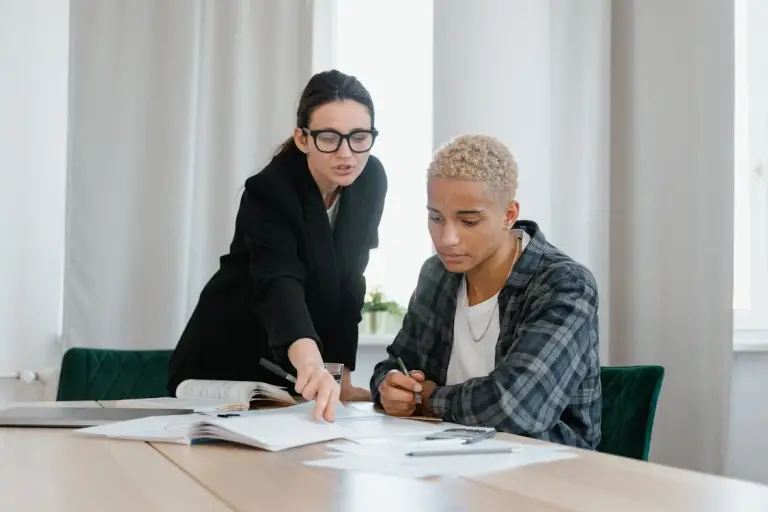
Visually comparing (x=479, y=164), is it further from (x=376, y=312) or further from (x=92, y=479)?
(x=376, y=312)

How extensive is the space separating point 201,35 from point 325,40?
0.39m

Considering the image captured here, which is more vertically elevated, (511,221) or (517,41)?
(517,41)

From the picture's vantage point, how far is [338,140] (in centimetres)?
183

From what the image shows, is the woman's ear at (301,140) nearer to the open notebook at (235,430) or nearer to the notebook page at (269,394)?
the notebook page at (269,394)

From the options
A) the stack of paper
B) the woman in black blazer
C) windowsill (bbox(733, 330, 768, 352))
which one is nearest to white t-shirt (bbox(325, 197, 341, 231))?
the woman in black blazer

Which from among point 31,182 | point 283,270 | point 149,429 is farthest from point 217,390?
point 31,182

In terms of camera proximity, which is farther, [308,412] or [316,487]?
[308,412]

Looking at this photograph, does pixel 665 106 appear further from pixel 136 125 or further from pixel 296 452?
pixel 296 452

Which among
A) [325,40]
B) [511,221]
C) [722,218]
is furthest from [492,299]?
[325,40]

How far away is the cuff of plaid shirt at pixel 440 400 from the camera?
64.1 inches

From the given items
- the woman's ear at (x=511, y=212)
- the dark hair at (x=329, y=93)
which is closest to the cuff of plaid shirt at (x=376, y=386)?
the woman's ear at (x=511, y=212)

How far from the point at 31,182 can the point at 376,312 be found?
1.17m

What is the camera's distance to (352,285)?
205 cm

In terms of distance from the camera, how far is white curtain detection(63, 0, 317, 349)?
2988 mm
